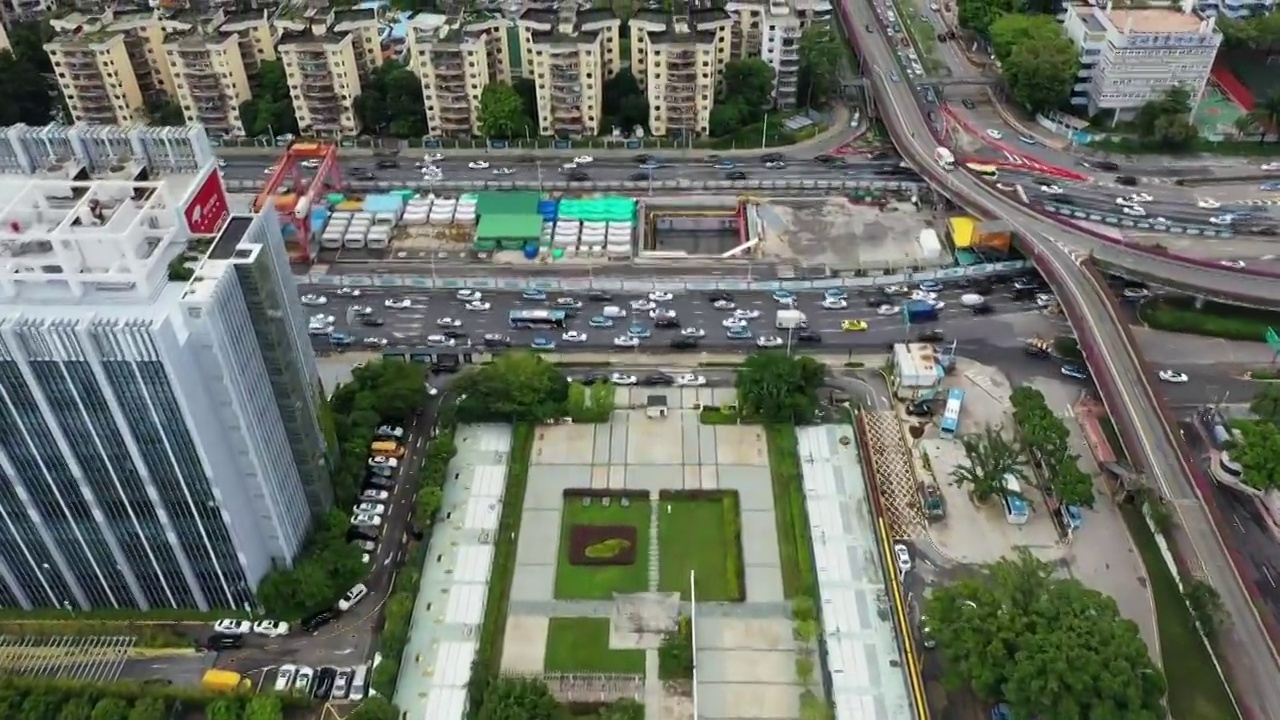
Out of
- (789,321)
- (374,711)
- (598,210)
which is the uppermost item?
(598,210)

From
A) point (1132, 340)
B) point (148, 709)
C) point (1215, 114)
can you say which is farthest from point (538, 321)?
point (1215, 114)

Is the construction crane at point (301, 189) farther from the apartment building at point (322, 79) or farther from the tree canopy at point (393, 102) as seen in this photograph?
the tree canopy at point (393, 102)

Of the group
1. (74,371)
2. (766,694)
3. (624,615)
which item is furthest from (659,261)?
(74,371)

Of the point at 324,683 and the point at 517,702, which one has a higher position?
the point at 517,702

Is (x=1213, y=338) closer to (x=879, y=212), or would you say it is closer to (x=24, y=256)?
(x=879, y=212)

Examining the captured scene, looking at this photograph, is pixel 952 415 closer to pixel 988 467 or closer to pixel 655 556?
pixel 988 467

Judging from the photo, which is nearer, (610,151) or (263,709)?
(263,709)
